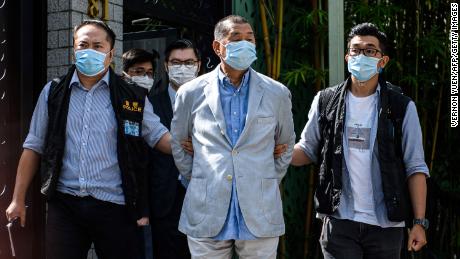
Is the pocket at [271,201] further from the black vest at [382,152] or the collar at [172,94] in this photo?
the collar at [172,94]

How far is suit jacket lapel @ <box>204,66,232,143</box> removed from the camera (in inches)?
148

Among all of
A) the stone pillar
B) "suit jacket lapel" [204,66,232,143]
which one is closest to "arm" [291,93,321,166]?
"suit jacket lapel" [204,66,232,143]

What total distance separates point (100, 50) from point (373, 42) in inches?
60.5

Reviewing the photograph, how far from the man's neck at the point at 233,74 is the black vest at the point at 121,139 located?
1.90 ft

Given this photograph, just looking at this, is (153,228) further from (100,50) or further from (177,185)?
(100,50)

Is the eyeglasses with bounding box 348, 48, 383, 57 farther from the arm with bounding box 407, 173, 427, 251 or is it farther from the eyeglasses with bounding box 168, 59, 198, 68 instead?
the eyeglasses with bounding box 168, 59, 198, 68

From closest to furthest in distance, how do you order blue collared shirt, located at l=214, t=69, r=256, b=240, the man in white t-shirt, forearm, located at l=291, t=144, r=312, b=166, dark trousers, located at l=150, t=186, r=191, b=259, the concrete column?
blue collared shirt, located at l=214, t=69, r=256, b=240
the man in white t-shirt
forearm, located at l=291, t=144, r=312, b=166
the concrete column
dark trousers, located at l=150, t=186, r=191, b=259

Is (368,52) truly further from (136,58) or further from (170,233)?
(136,58)

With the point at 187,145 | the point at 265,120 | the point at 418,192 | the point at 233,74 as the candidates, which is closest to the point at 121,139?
the point at 187,145

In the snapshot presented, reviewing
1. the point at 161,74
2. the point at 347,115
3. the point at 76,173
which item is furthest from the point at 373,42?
the point at 161,74

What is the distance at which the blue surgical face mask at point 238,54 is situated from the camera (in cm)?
386

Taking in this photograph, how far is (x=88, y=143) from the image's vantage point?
4.00m

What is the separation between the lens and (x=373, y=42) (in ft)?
14.4

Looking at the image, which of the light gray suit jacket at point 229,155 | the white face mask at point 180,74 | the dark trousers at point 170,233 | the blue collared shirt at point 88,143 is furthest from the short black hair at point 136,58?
the light gray suit jacket at point 229,155
